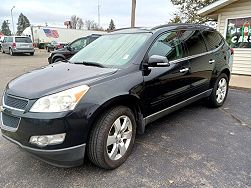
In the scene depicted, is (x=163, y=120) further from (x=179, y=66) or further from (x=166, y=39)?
(x=166, y=39)

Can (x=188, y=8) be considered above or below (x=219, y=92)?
above

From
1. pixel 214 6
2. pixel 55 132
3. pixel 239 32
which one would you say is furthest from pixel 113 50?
pixel 239 32

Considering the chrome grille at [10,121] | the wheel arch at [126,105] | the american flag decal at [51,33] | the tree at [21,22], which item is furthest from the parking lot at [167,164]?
the tree at [21,22]

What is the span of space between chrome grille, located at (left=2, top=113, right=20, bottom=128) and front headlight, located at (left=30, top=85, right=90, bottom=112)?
26 cm

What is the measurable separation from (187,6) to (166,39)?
707 inches

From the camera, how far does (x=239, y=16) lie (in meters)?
8.92

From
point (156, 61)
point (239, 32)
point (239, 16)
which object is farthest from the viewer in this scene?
point (239, 32)

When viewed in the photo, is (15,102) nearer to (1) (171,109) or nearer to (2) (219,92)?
(1) (171,109)

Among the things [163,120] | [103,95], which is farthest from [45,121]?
[163,120]

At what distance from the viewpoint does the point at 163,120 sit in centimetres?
436

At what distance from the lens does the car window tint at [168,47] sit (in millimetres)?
3402

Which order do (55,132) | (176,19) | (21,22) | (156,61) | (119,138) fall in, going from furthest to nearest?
(21,22) → (176,19) → (156,61) → (119,138) → (55,132)

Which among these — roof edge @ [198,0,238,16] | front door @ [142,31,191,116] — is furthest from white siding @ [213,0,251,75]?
front door @ [142,31,191,116]

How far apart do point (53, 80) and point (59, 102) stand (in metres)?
0.47
